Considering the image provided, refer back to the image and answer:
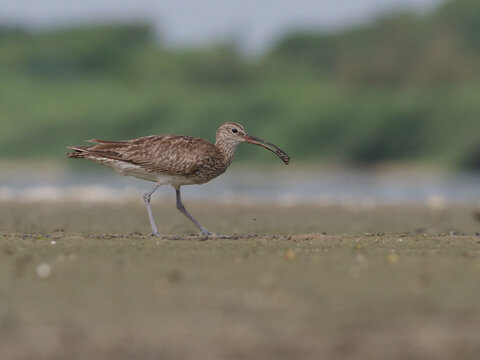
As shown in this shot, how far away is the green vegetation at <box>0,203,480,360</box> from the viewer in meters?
5.98

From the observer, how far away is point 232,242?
1073 centimetres

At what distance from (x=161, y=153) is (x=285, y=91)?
4475 cm

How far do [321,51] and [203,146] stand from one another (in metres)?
52.5

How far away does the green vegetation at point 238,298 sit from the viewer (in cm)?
598

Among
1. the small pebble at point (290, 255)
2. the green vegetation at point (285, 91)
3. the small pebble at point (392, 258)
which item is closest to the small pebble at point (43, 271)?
the small pebble at point (290, 255)

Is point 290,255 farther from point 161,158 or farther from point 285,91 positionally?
point 285,91

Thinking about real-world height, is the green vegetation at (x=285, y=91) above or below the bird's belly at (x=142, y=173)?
above

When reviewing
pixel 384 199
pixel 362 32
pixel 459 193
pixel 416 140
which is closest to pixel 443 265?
pixel 384 199

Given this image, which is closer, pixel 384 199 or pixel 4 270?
pixel 4 270

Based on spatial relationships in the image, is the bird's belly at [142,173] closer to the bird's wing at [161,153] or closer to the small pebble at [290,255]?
the bird's wing at [161,153]

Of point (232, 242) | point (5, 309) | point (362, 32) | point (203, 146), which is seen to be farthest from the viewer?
point (362, 32)

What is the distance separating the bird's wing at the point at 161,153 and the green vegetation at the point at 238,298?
4.60ft

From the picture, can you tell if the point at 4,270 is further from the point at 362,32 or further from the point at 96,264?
the point at 362,32

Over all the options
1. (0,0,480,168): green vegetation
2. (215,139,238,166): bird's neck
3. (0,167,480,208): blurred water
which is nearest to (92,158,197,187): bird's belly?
(215,139,238,166): bird's neck
